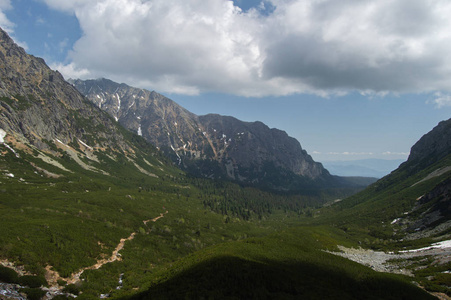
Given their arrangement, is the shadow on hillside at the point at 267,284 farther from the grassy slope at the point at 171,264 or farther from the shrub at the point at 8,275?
the shrub at the point at 8,275

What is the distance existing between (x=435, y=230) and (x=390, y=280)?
101910 millimetres

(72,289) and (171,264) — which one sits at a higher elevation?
(72,289)

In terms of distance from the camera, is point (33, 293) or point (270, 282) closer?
point (33, 293)

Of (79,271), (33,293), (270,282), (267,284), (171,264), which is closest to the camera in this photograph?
(33,293)

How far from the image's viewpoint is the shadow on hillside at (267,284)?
1435 inches

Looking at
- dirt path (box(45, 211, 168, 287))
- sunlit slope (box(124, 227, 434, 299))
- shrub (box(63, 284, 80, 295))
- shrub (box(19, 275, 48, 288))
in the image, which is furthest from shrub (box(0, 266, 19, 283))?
sunlit slope (box(124, 227, 434, 299))

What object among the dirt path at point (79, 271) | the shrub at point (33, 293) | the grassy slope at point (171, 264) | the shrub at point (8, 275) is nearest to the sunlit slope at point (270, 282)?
the grassy slope at point (171, 264)

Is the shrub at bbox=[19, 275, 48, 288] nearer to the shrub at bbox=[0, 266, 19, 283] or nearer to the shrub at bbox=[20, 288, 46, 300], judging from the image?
the shrub at bbox=[0, 266, 19, 283]

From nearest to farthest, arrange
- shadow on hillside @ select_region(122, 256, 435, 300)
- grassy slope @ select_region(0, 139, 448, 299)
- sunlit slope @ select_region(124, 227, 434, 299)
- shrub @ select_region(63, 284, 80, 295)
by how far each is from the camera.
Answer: shadow on hillside @ select_region(122, 256, 435, 300)
sunlit slope @ select_region(124, 227, 434, 299)
shrub @ select_region(63, 284, 80, 295)
grassy slope @ select_region(0, 139, 448, 299)

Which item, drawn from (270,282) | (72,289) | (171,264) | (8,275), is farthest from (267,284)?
(8,275)

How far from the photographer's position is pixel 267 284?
41656 millimetres

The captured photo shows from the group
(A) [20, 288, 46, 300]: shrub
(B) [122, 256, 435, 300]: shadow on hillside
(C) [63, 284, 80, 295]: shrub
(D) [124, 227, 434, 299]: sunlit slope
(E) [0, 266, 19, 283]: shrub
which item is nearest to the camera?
(A) [20, 288, 46, 300]: shrub

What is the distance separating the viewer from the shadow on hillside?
120ft

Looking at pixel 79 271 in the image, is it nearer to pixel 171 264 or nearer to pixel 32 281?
pixel 32 281
